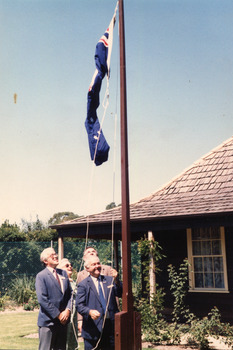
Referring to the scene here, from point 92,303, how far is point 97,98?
109 inches

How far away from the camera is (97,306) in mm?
4914

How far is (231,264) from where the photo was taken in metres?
10.9

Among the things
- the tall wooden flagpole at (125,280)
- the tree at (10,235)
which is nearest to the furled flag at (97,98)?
the tall wooden flagpole at (125,280)

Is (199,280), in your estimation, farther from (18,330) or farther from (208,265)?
(18,330)

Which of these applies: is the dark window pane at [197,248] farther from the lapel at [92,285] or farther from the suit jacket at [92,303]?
the lapel at [92,285]

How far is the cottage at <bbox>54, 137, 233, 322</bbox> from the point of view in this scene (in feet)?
34.2

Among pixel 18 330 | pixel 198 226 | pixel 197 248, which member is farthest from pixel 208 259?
pixel 18 330

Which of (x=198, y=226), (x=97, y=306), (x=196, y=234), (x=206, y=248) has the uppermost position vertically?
(x=198, y=226)

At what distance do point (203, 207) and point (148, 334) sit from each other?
3.30 meters

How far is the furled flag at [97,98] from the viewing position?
577 centimetres

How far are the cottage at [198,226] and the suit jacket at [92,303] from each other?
5.24m

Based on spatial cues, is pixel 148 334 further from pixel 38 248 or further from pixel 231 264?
pixel 38 248

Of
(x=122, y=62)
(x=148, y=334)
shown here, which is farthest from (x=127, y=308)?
(x=148, y=334)

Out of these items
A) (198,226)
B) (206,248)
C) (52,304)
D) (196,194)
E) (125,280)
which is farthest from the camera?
(196,194)
